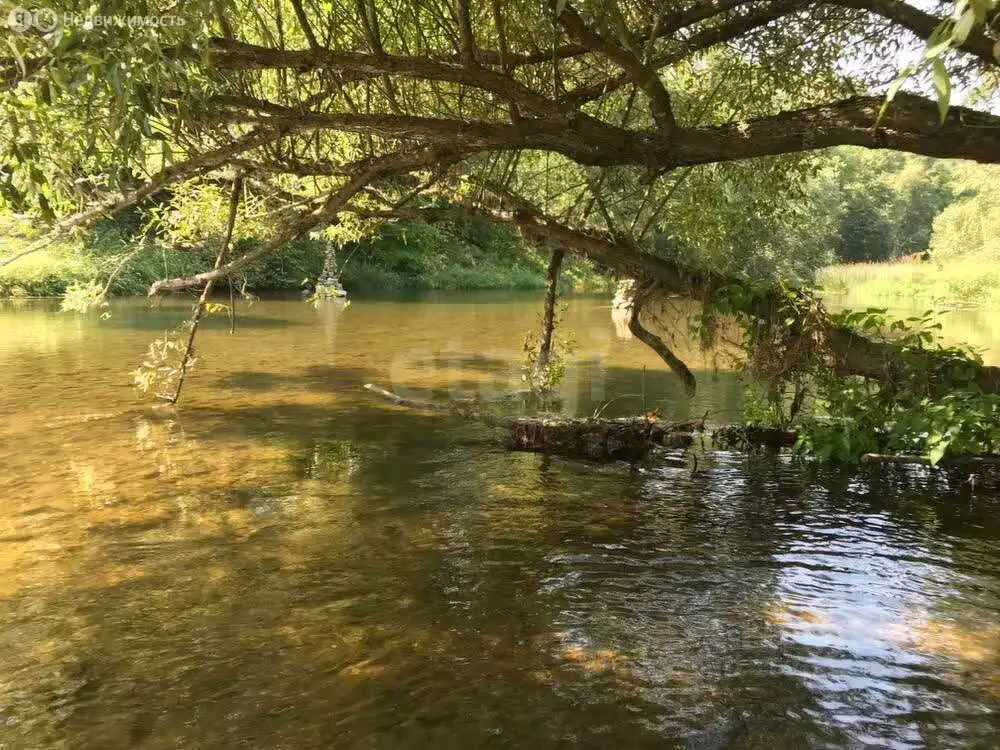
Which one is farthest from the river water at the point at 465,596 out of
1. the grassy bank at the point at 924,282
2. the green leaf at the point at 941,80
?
the grassy bank at the point at 924,282

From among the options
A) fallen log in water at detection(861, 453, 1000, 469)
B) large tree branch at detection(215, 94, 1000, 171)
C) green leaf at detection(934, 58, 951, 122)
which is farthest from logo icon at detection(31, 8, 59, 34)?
fallen log in water at detection(861, 453, 1000, 469)

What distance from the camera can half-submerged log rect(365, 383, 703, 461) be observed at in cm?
1070

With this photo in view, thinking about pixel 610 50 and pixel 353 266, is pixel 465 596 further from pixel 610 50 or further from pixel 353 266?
pixel 353 266

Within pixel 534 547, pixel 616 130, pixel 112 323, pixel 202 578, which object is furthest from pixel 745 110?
pixel 112 323

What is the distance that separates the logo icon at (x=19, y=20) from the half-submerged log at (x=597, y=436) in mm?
7746

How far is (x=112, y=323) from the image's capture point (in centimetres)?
2639

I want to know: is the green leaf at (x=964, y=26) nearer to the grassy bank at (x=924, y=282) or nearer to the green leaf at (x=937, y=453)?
the green leaf at (x=937, y=453)

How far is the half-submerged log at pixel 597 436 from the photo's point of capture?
421 inches

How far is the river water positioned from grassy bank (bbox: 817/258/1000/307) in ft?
105

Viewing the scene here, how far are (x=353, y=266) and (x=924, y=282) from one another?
32.9m

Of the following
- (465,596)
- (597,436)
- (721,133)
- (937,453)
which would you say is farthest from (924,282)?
(465,596)

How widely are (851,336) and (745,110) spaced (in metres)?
4.06

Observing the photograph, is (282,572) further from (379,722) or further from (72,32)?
(72,32)

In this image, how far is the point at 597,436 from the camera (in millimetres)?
10727
